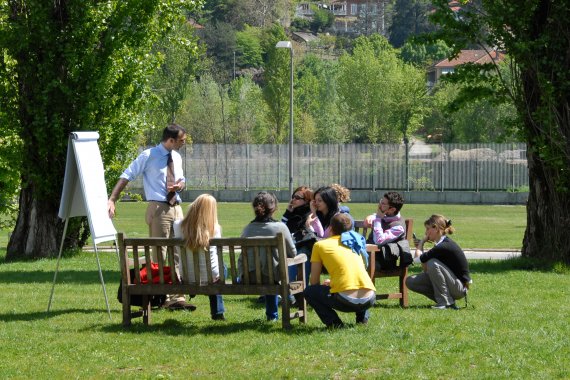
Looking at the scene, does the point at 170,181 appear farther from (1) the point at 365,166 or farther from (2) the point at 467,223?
(1) the point at 365,166

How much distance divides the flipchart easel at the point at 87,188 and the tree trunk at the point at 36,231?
8.92 metres

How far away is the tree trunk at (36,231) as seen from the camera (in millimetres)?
20688

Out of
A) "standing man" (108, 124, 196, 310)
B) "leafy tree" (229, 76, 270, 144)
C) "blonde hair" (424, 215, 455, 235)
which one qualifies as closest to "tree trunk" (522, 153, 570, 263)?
"blonde hair" (424, 215, 455, 235)

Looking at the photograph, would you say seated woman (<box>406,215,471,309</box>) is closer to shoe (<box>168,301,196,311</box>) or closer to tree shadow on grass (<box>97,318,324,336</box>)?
tree shadow on grass (<box>97,318,324,336</box>)

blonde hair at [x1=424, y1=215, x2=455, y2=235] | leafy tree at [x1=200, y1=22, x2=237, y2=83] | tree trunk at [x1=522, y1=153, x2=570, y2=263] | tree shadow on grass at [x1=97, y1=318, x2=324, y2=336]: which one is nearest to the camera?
tree shadow on grass at [x1=97, y1=318, x2=324, y2=336]

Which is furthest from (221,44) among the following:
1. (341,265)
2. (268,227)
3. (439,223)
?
(341,265)

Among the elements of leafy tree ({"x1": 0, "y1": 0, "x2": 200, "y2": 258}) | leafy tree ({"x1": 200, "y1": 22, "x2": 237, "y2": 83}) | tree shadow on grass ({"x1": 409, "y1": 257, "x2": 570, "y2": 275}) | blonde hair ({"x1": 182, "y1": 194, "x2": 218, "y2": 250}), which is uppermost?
leafy tree ({"x1": 200, "y1": 22, "x2": 237, "y2": 83})

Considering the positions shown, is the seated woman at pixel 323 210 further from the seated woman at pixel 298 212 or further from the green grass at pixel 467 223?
the green grass at pixel 467 223

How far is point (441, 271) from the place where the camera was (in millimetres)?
11930

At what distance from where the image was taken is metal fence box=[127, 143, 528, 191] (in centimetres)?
6044

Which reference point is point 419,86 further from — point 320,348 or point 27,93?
point 320,348

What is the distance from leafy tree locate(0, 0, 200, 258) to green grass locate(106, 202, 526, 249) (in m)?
8.46

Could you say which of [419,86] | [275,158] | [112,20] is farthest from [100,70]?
[419,86]

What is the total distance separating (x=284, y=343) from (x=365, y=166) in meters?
53.9
